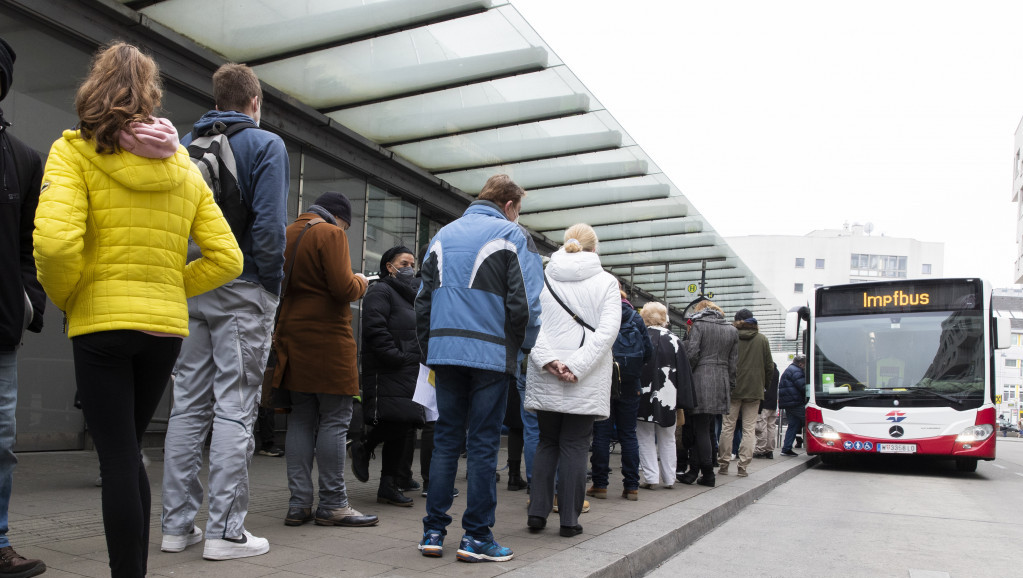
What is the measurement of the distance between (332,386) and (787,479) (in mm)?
8032

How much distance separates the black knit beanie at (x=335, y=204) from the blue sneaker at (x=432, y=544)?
1973 millimetres

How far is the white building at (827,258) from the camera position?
9000 cm

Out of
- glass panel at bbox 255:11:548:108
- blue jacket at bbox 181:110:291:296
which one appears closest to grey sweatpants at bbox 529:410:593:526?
blue jacket at bbox 181:110:291:296

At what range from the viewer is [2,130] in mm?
3301

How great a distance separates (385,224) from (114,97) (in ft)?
27.9

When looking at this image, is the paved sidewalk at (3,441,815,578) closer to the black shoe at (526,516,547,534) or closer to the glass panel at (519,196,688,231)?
the black shoe at (526,516,547,534)

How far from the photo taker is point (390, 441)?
19.0ft

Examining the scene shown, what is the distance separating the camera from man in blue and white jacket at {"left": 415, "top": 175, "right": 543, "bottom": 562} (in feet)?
13.4

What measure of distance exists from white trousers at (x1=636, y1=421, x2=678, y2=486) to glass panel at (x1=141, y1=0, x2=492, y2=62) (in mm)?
4224

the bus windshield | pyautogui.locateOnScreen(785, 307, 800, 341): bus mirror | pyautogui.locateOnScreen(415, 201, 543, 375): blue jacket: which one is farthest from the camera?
pyautogui.locateOnScreen(785, 307, 800, 341): bus mirror

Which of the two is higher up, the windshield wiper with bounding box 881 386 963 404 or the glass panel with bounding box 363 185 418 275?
the glass panel with bounding box 363 185 418 275

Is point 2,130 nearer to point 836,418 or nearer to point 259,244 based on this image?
point 259,244

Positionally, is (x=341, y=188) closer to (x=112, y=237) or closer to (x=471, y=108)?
(x=471, y=108)

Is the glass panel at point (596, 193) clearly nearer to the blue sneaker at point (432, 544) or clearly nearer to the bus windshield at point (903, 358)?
the bus windshield at point (903, 358)
